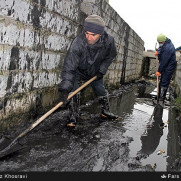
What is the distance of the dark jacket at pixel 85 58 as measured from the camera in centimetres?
291

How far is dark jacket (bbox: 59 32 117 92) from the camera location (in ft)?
9.55

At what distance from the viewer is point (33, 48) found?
2.94 metres

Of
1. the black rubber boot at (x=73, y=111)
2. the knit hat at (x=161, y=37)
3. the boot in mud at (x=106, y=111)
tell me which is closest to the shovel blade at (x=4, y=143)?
the black rubber boot at (x=73, y=111)

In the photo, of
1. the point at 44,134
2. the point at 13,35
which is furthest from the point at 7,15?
the point at 44,134

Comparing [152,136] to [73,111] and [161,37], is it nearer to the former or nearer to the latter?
[73,111]

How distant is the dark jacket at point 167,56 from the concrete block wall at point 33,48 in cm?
252

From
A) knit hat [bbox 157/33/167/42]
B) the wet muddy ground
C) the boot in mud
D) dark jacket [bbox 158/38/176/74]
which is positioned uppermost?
knit hat [bbox 157/33/167/42]

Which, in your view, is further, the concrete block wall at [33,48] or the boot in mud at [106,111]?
the boot in mud at [106,111]

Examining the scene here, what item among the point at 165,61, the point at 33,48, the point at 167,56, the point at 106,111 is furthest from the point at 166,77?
the point at 33,48

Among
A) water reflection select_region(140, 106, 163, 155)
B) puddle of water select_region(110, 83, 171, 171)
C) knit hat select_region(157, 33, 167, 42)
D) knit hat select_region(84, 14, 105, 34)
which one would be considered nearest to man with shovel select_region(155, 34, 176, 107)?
knit hat select_region(157, 33, 167, 42)

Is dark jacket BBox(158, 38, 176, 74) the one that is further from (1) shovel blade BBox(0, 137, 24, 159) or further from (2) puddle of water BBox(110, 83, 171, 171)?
(1) shovel blade BBox(0, 137, 24, 159)

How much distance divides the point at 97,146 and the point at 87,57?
4.40 ft

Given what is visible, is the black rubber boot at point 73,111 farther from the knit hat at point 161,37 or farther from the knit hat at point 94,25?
the knit hat at point 161,37
